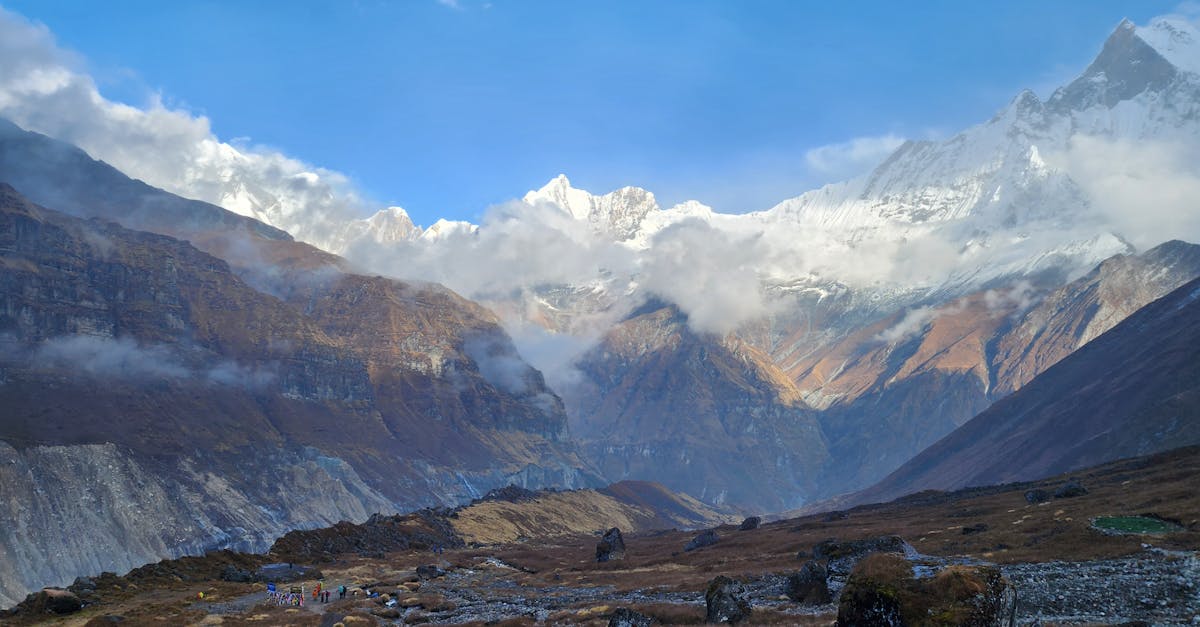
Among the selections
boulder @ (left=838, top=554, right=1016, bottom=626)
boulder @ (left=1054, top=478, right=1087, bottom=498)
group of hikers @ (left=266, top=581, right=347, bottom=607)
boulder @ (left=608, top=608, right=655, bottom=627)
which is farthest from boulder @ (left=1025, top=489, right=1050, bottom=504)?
boulder @ (left=838, top=554, right=1016, bottom=626)

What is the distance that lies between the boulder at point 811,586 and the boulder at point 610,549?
276 ft

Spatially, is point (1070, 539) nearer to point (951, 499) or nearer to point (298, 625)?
point (298, 625)

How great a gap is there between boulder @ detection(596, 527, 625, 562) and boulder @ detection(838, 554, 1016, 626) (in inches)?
4576

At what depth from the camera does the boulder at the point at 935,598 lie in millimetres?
29172

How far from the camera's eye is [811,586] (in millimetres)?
60562

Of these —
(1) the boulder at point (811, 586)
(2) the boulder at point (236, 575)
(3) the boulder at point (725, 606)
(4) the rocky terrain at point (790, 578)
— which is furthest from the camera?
(2) the boulder at point (236, 575)

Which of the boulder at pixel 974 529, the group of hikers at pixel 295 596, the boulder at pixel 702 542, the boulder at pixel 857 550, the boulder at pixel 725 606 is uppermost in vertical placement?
the boulder at pixel 857 550

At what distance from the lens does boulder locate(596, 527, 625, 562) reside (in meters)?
146

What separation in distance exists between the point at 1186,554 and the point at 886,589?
33.6m

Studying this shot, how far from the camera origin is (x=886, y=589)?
30781mm

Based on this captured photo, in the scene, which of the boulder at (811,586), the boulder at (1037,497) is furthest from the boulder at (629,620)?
the boulder at (1037,497)

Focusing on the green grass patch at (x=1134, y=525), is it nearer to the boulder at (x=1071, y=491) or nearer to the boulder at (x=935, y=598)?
the boulder at (x=1071, y=491)

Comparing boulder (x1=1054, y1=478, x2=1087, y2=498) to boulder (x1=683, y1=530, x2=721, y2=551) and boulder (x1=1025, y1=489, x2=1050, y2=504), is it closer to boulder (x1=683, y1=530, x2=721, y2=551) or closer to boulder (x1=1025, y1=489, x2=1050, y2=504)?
boulder (x1=1025, y1=489, x2=1050, y2=504)

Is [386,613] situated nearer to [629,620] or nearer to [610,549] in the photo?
[629,620]
